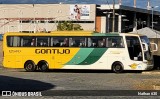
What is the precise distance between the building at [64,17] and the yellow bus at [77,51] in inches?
2750

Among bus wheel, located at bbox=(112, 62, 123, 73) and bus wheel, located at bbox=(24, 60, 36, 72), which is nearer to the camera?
bus wheel, located at bbox=(112, 62, 123, 73)

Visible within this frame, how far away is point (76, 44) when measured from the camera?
30938 millimetres

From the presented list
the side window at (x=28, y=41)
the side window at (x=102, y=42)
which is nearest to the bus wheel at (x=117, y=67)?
the side window at (x=102, y=42)

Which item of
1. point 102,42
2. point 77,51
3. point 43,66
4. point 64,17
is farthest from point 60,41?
point 64,17

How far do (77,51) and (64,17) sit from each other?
7772 centimetres

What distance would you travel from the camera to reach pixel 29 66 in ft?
104

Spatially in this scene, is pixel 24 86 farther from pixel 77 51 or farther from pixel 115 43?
pixel 115 43

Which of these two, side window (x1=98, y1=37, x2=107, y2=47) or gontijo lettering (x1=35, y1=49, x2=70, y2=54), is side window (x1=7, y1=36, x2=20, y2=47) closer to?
gontijo lettering (x1=35, y1=49, x2=70, y2=54)

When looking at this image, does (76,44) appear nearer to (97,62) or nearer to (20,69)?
(97,62)

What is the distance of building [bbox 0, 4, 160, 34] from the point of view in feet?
341

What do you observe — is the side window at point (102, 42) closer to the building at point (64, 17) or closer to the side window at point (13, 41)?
the side window at point (13, 41)

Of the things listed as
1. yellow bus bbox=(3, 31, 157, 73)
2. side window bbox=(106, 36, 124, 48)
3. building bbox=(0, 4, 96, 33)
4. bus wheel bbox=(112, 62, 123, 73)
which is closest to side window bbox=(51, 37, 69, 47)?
yellow bus bbox=(3, 31, 157, 73)

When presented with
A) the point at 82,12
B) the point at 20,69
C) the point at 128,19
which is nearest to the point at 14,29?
the point at 82,12

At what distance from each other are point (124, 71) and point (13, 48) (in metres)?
7.84
